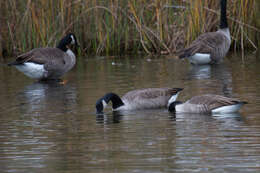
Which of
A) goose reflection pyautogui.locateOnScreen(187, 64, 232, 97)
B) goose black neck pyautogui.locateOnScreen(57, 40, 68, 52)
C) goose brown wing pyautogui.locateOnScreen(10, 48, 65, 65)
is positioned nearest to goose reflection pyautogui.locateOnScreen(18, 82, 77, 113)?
goose brown wing pyautogui.locateOnScreen(10, 48, 65, 65)

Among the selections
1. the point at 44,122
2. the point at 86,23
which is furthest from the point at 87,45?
the point at 44,122

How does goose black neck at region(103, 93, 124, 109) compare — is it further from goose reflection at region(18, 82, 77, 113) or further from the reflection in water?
the reflection in water

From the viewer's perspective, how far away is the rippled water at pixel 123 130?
21.7 feet

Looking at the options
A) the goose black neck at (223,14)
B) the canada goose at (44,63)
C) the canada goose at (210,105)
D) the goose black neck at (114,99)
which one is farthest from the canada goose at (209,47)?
the canada goose at (210,105)

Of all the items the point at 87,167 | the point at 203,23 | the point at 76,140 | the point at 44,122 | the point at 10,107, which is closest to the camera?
the point at 87,167

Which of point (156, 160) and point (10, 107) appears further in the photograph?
point (10, 107)

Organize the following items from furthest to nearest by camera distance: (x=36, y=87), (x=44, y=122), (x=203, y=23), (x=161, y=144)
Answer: (x=203, y=23)
(x=36, y=87)
(x=44, y=122)
(x=161, y=144)

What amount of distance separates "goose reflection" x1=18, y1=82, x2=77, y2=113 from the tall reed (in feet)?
13.2

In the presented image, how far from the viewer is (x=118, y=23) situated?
19.3 metres

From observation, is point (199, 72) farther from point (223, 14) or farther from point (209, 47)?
point (223, 14)

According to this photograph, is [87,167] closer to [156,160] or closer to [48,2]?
[156,160]

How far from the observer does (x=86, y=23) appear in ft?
63.9

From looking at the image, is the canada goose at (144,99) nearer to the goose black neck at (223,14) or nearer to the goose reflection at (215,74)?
the goose reflection at (215,74)

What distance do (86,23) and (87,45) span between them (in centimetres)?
98
